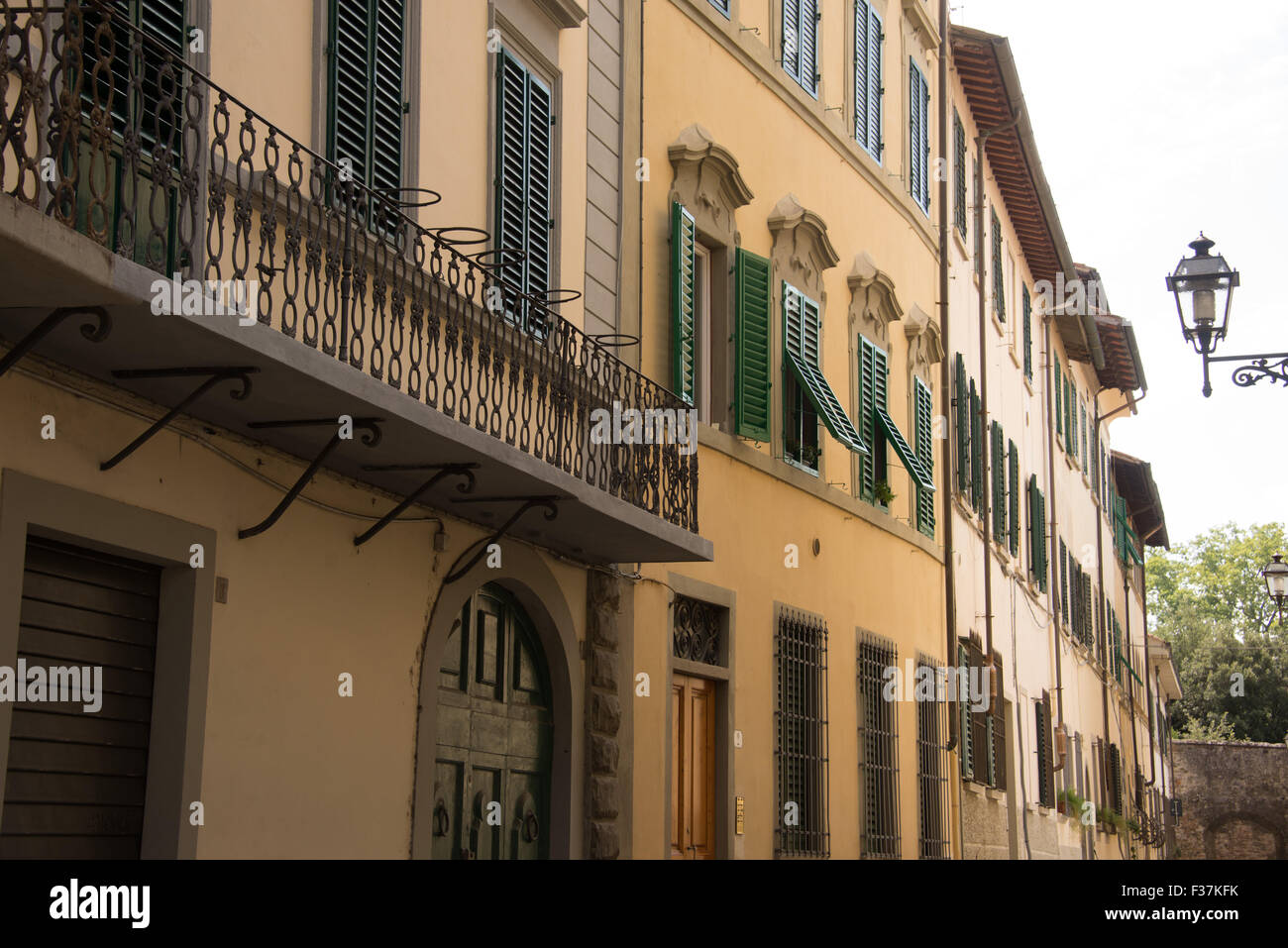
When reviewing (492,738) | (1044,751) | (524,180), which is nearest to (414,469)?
(492,738)

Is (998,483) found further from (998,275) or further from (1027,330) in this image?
(1027,330)

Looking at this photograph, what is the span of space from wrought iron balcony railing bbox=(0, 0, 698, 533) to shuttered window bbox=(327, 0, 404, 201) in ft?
0.68

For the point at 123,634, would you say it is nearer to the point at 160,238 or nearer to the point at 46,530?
the point at 46,530

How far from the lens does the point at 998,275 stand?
2486 centimetres

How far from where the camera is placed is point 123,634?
7.69m

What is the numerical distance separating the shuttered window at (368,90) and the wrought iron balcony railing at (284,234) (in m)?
0.21

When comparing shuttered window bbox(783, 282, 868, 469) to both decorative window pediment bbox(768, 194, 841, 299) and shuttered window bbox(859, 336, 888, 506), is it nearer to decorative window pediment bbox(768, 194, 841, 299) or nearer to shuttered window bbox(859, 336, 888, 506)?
decorative window pediment bbox(768, 194, 841, 299)

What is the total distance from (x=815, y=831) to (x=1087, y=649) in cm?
1817

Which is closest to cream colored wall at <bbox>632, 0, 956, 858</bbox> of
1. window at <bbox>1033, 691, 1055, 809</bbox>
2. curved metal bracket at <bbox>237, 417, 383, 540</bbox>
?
curved metal bracket at <bbox>237, 417, 383, 540</bbox>

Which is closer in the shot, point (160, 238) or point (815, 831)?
point (160, 238)

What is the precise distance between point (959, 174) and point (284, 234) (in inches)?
598

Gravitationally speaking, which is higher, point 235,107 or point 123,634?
point 235,107

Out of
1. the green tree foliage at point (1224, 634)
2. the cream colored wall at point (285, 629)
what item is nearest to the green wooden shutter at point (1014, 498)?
the cream colored wall at point (285, 629)
